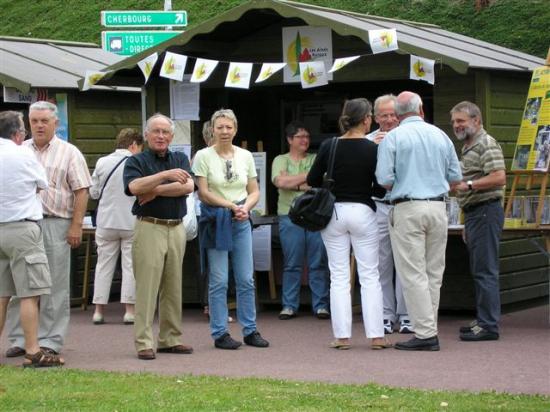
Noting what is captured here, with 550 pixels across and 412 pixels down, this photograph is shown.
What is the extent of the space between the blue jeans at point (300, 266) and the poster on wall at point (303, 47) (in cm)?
164

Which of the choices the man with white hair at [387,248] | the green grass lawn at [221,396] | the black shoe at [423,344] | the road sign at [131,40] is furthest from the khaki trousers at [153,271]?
the road sign at [131,40]

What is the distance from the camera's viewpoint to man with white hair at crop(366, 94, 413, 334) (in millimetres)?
10820

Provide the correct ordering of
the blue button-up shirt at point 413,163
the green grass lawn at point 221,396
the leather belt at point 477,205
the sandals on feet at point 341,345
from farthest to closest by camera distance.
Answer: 1. the leather belt at point 477,205
2. the sandals on feet at point 341,345
3. the blue button-up shirt at point 413,163
4. the green grass lawn at point 221,396

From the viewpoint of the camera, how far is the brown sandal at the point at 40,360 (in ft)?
29.7

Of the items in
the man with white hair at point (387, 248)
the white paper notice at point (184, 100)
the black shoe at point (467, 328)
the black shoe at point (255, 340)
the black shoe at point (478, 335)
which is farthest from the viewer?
the white paper notice at point (184, 100)

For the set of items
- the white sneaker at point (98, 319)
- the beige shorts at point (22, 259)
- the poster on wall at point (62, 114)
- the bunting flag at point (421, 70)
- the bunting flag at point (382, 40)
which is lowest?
the white sneaker at point (98, 319)

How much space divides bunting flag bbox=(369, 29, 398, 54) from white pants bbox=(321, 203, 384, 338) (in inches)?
75.5

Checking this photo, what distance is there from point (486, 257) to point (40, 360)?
12.6 feet

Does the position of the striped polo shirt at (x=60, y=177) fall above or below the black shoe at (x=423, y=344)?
above

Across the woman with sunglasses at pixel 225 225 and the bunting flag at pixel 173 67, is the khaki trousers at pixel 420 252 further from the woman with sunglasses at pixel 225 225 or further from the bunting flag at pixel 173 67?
the bunting flag at pixel 173 67

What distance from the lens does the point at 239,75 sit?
40.1 feet

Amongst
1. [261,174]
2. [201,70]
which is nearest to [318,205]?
[201,70]

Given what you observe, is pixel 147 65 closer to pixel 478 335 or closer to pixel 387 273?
pixel 387 273

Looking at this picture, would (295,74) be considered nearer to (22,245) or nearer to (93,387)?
(22,245)
